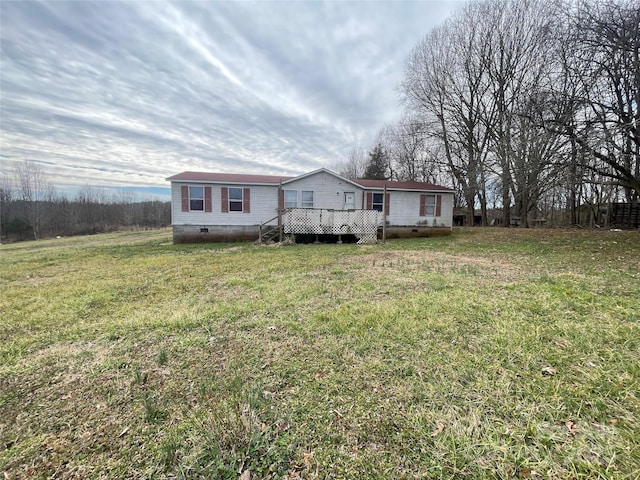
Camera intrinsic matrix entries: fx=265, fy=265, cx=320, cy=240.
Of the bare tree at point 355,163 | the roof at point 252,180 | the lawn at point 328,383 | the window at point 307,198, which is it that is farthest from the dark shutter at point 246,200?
the bare tree at point 355,163

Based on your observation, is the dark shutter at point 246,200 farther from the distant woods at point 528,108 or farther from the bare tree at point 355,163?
the bare tree at point 355,163

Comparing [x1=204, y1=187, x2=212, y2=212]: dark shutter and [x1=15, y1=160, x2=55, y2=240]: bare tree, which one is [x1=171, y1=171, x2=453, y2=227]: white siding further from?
[x1=15, y1=160, x2=55, y2=240]: bare tree

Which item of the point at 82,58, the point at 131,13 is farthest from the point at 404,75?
the point at 82,58

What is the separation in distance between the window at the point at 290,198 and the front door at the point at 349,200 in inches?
109

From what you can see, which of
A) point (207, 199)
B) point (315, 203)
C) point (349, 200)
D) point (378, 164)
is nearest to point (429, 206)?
point (349, 200)

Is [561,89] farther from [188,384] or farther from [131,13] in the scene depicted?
[131,13]

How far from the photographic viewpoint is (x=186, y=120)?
19.3m

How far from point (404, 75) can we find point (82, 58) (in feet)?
66.4

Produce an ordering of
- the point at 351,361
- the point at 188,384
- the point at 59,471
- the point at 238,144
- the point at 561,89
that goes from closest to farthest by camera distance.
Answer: the point at 59,471 < the point at 188,384 < the point at 351,361 < the point at 561,89 < the point at 238,144

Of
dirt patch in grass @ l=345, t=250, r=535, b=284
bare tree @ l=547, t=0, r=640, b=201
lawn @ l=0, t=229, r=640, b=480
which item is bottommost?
lawn @ l=0, t=229, r=640, b=480

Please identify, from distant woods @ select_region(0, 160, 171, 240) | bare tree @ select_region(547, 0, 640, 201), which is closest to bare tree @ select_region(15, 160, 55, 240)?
distant woods @ select_region(0, 160, 171, 240)

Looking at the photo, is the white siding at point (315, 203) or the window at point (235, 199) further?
the window at point (235, 199)

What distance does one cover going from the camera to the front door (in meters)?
14.8

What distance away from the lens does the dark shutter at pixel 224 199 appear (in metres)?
13.6
